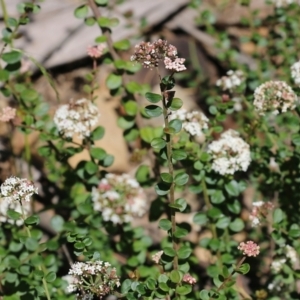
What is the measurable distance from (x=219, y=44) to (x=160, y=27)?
992 millimetres

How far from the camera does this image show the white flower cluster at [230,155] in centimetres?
253

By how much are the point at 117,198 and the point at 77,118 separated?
410mm

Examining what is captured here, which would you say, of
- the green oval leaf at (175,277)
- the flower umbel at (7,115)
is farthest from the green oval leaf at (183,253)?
the flower umbel at (7,115)

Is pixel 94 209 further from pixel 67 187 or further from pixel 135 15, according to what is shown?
pixel 135 15

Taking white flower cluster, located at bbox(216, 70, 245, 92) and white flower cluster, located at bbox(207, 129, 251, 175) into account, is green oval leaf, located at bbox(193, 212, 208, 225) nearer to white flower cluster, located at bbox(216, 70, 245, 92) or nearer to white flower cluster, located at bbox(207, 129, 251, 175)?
white flower cluster, located at bbox(207, 129, 251, 175)

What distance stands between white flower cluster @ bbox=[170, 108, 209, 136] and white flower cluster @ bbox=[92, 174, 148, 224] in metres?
0.41

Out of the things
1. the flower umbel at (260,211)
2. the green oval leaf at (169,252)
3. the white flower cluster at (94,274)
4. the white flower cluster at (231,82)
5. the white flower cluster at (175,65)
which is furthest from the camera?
the white flower cluster at (231,82)

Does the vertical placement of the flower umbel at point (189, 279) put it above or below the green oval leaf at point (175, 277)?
below

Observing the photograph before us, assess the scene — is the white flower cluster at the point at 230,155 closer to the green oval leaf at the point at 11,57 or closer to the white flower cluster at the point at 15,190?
the white flower cluster at the point at 15,190

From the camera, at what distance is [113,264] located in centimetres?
286

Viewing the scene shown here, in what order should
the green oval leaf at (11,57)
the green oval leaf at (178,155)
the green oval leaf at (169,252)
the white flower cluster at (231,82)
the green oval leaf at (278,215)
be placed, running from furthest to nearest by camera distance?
the white flower cluster at (231,82), the green oval leaf at (11,57), the green oval leaf at (278,215), the green oval leaf at (169,252), the green oval leaf at (178,155)

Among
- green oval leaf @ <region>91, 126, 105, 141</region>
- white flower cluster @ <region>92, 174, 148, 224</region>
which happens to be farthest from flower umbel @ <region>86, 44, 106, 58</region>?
white flower cluster @ <region>92, 174, 148, 224</region>

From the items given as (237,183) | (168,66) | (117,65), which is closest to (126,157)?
(117,65)

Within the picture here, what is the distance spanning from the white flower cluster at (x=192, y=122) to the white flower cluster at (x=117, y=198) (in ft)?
1.34
